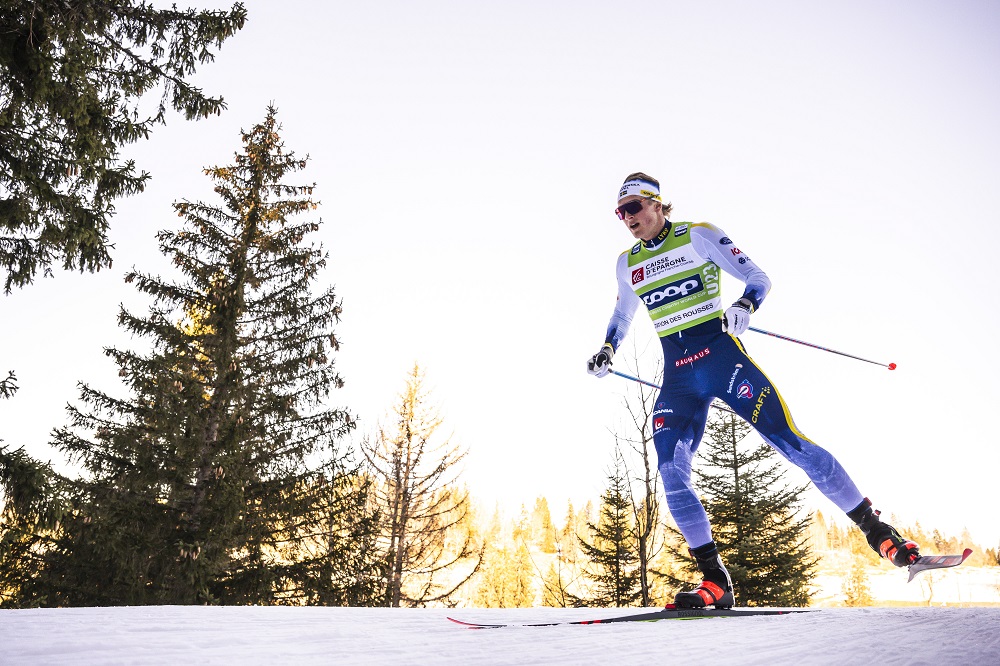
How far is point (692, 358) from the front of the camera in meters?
3.46

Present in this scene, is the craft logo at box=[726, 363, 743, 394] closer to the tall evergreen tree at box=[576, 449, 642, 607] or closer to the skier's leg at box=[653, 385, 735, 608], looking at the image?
the skier's leg at box=[653, 385, 735, 608]

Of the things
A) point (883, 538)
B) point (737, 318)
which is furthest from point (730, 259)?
point (883, 538)

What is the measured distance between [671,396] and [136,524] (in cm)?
841

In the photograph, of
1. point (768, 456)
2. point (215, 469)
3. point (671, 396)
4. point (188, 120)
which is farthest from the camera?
point (768, 456)

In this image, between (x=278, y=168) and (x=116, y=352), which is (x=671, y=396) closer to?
(x=116, y=352)

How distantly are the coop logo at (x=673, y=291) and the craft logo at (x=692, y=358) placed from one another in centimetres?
37

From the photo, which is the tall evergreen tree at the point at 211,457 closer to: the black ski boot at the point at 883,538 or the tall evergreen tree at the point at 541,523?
the black ski boot at the point at 883,538

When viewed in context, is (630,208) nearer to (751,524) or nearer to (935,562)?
(935,562)

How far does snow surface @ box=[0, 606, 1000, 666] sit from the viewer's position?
1.42 m

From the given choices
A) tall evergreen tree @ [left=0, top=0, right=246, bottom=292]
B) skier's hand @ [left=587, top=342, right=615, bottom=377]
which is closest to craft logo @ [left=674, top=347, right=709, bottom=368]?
skier's hand @ [left=587, top=342, right=615, bottom=377]

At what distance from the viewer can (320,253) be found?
11359mm

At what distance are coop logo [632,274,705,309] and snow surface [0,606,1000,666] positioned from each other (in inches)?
71.7

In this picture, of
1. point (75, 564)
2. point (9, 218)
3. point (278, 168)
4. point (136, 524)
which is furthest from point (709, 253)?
point (278, 168)

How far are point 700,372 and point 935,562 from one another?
136 centimetres
